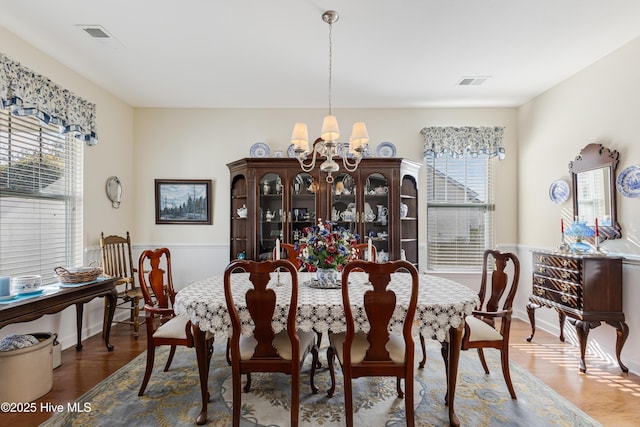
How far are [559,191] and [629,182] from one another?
0.81 meters

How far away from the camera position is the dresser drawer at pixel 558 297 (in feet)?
9.17

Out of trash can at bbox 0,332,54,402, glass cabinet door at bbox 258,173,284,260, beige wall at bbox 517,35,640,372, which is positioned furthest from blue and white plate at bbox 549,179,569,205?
trash can at bbox 0,332,54,402

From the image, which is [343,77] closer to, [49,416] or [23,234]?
[23,234]

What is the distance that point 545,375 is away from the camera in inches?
106

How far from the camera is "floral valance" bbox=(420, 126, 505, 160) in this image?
14.2 ft

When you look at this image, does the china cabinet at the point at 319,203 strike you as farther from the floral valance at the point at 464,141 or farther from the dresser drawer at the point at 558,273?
the dresser drawer at the point at 558,273

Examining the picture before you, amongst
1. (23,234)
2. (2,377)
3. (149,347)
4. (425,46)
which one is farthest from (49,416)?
(425,46)

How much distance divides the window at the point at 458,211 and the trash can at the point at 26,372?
13.1 ft

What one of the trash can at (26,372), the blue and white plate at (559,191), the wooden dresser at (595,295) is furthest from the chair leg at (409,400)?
the blue and white plate at (559,191)

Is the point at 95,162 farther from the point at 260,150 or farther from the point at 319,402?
the point at 319,402

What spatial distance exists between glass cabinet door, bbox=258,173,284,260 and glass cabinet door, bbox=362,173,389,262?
3.41 ft

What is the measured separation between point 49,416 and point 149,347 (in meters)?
0.68

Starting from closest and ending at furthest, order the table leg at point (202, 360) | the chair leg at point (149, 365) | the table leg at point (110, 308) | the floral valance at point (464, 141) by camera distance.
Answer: the table leg at point (202, 360) < the chair leg at point (149, 365) < the table leg at point (110, 308) < the floral valance at point (464, 141)

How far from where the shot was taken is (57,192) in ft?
10.7
